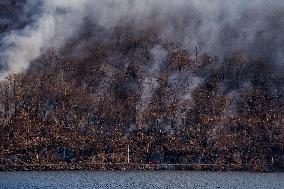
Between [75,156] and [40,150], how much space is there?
316 inches

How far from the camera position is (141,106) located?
14662 cm

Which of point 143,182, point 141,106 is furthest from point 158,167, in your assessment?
point 143,182

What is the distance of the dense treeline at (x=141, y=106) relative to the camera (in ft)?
415

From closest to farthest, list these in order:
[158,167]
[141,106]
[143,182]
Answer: [143,182]
[158,167]
[141,106]

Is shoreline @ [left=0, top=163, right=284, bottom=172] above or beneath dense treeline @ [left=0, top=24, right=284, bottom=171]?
beneath

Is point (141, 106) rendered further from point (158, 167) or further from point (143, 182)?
point (143, 182)

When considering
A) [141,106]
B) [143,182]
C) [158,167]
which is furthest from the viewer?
[141,106]

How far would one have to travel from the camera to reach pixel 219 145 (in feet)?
422

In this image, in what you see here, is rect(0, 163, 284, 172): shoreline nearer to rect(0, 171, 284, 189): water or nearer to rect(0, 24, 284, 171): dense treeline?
rect(0, 24, 284, 171): dense treeline

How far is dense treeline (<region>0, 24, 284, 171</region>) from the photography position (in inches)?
4980

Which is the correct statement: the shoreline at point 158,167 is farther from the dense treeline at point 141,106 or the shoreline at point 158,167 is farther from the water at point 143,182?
the water at point 143,182

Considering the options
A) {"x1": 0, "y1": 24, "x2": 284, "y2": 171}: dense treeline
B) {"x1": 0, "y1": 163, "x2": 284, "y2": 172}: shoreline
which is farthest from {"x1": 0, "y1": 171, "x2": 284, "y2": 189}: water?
{"x1": 0, "y1": 24, "x2": 284, "y2": 171}: dense treeline

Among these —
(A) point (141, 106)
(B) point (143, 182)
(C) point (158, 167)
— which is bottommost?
(B) point (143, 182)

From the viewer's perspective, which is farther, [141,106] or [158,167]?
[141,106]
